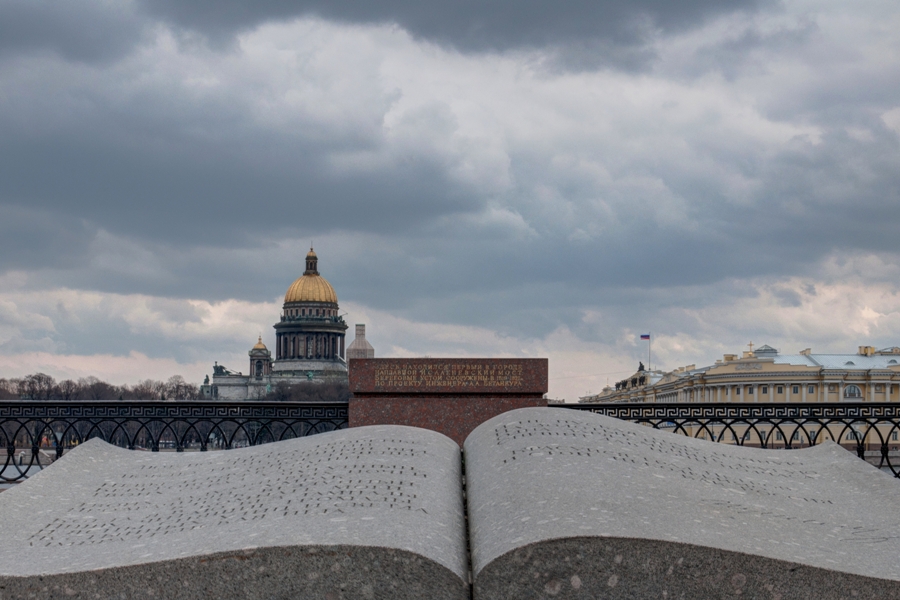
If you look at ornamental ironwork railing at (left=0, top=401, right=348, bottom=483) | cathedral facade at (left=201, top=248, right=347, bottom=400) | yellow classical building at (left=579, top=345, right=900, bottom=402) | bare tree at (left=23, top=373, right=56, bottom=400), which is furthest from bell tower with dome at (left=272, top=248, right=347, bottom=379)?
ornamental ironwork railing at (left=0, top=401, right=348, bottom=483)

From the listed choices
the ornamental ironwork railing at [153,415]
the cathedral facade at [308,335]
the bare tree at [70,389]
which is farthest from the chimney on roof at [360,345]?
the ornamental ironwork railing at [153,415]

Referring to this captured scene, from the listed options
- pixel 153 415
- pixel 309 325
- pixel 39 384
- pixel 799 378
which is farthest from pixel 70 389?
pixel 153 415

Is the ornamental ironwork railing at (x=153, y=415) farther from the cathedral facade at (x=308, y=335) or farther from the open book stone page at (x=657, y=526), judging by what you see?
the cathedral facade at (x=308, y=335)

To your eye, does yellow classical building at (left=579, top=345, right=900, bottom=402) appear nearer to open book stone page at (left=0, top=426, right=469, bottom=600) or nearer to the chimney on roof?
the chimney on roof

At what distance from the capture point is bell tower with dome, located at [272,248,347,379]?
13025 centimetres

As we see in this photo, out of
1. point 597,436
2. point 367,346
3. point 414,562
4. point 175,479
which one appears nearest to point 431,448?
point 597,436

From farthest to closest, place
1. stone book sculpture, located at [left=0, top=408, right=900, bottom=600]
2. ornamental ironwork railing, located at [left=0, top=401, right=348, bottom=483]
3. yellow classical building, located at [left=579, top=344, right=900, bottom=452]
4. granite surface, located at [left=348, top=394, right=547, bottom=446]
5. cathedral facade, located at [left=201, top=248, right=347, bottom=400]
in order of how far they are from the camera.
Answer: cathedral facade, located at [left=201, top=248, right=347, bottom=400] < yellow classical building, located at [left=579, top=344, right=900, bottom=452] < granite surface, located at [left=348, top=394, right=547, bottom=446] < ornamental ironwork railing, located at [left=0, top=401, right=348, bottom=483] < stone book sculpture, located at [left=0, top=408, right=900, bottom=600]

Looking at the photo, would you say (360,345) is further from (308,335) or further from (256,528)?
(256,528)

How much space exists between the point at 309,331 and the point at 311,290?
19.4 ft

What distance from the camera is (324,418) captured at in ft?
27.6

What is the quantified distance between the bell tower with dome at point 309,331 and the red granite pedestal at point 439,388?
12234 centimetres

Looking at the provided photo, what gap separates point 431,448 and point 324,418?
4.79 meters

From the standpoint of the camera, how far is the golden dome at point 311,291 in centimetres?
13125

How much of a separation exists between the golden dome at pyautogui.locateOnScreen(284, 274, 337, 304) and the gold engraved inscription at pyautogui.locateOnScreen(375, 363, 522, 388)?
124m
